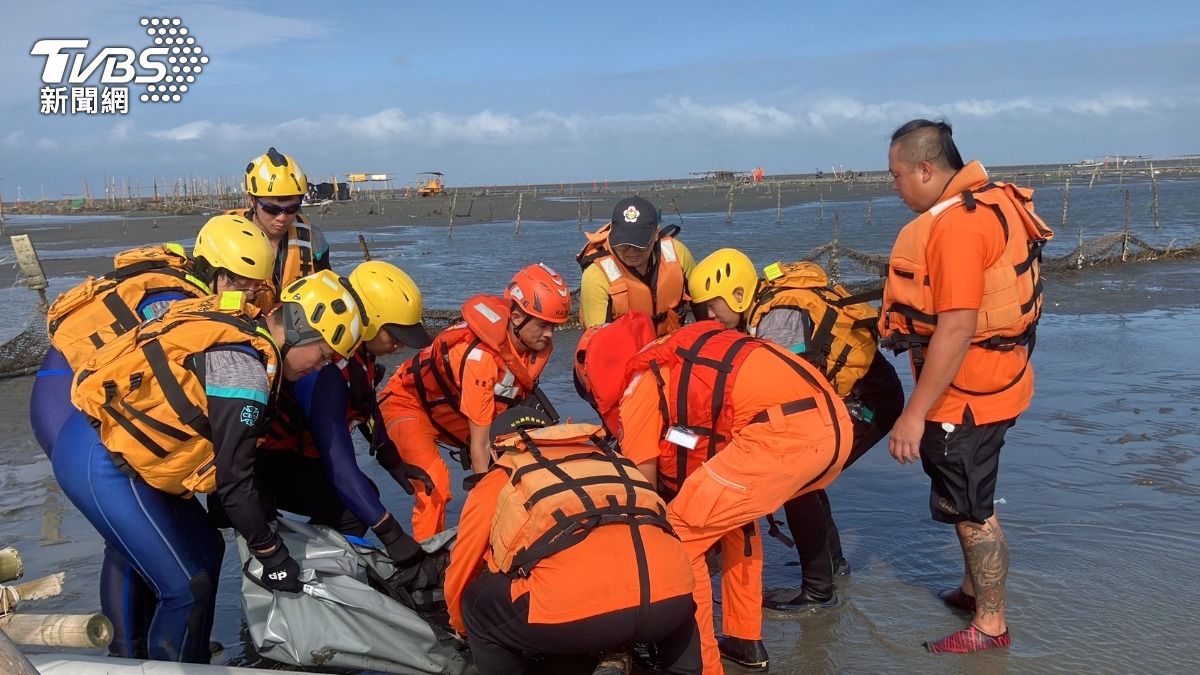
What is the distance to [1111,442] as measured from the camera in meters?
6.32

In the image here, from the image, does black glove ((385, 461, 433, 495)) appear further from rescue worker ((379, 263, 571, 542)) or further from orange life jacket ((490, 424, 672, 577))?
orange life jacket ((490, 424, 672, 577))

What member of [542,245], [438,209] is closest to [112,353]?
[542,245]

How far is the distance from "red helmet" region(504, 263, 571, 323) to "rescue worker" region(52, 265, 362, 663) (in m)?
0.85

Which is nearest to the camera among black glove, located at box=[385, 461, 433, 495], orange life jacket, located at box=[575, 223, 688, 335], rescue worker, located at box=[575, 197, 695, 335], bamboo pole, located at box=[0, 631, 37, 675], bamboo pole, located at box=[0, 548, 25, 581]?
bamboo pole, located at box=[0, 631, 37, 675]

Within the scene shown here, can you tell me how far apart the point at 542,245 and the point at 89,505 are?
24.9m

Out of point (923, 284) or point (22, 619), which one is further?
point (923, 284)

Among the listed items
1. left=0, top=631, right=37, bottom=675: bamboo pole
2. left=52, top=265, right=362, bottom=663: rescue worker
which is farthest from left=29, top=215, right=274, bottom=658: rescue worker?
left=0, top=631, right=37, bottom=675: bamboo pole

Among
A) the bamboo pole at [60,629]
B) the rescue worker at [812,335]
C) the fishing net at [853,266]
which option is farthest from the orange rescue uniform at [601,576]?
the fishing net at [853,266]

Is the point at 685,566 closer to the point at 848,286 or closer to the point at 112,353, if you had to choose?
the point at 112,353

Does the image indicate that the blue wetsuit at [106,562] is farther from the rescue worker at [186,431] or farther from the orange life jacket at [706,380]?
the orange life jacket at [706,380]

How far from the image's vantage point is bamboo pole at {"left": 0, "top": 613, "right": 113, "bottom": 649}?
8.02 ft

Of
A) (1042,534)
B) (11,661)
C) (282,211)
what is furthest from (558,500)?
(1042,534)

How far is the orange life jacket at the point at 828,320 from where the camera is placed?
155 inches

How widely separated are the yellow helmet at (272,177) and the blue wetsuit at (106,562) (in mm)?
1498
